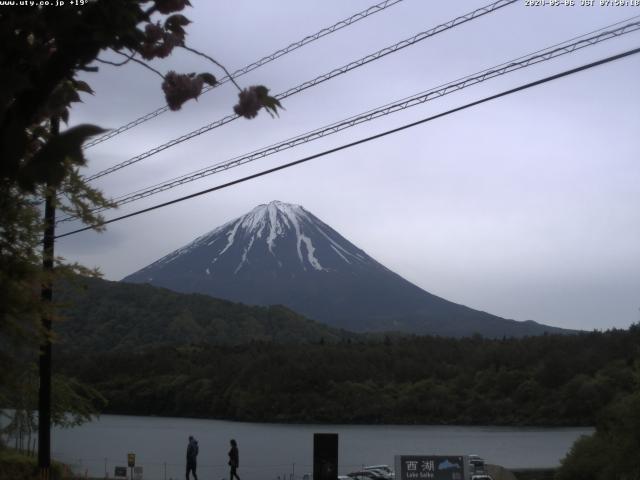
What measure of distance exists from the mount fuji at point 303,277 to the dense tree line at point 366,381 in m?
87.2

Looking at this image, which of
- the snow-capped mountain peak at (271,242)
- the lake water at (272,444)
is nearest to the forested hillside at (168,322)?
the lake water at (272,444)

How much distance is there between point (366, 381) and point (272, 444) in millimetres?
21485

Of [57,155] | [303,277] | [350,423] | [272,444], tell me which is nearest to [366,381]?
[350,423]

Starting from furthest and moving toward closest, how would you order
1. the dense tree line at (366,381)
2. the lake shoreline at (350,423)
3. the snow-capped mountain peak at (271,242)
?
the snow-capped mountain peak at (271,242) < the dense tree line at (366,381) < the lake shoreline at (350,423)

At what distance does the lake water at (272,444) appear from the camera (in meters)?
39.2

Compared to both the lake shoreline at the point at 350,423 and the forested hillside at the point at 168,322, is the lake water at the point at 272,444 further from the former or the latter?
the forested hillside at the point at 168,322

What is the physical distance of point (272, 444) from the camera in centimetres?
5356

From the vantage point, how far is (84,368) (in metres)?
58.8

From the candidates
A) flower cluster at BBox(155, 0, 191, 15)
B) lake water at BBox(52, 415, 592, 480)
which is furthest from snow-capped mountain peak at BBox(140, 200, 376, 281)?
flower cluster at BBox(155, 0, 191, 15)

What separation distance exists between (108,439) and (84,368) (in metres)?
5.13

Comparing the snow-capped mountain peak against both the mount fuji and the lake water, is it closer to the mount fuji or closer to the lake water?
the mount fuji

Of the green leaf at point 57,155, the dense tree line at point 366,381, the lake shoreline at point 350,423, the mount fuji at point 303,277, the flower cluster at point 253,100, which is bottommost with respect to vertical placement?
the lake shoreline at point 350,423

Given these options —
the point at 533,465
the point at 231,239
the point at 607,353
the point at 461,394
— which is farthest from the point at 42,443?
the point at 231,239

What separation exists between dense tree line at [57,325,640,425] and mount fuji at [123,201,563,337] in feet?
286
